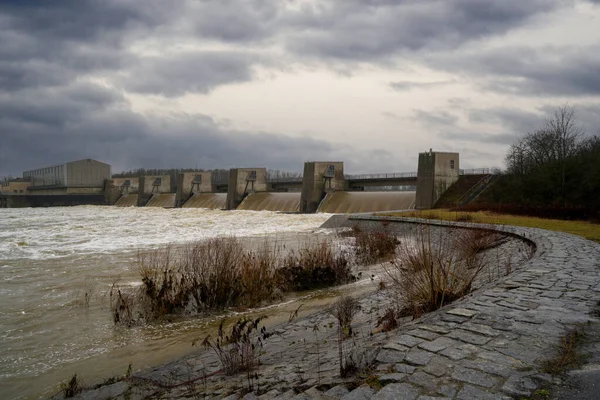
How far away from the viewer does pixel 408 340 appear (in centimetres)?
441

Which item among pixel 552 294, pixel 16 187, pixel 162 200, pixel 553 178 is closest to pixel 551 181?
pixel 553 178

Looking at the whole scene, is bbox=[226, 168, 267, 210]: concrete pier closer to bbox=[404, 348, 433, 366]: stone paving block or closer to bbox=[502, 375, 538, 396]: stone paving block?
Answer: bbox=[404, 348, 433, 366]: stone paving block

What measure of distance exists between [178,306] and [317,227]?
20925mm

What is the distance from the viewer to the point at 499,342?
4.31m

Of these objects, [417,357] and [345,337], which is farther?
[345,337]

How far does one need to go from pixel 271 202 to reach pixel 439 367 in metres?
44.2

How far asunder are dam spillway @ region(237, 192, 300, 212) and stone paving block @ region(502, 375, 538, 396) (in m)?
39.2

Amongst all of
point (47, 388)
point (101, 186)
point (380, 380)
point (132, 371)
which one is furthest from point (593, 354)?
point (101, 186)

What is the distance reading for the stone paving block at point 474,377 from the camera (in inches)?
136

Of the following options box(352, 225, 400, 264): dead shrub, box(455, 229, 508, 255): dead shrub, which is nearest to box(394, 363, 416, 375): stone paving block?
box(455, 229, 508, 255): dead shrub

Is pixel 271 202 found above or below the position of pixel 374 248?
above

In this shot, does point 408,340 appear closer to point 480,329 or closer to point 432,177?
point 480,329

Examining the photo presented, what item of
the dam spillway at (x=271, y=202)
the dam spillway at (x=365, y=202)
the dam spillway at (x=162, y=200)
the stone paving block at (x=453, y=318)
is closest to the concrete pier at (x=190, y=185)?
the dam spillway at (x=162, y=200)

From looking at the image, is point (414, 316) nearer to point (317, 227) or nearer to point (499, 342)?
point (499, 342)
